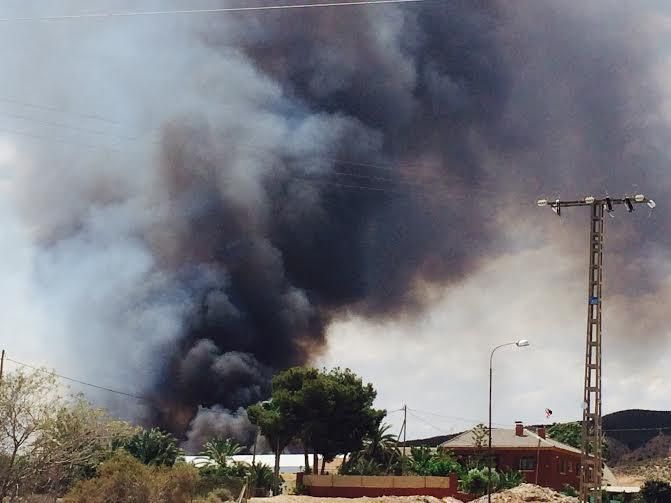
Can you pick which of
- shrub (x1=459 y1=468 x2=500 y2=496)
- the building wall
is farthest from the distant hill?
shrub (x1=459 y1=468 x2=500 y2=496)

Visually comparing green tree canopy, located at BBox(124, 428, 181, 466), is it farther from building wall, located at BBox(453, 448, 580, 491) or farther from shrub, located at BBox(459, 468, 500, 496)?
building wall, located at BBox(453, 448, 580, 491)

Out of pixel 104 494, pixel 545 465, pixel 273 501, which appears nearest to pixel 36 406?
pixel 104 494

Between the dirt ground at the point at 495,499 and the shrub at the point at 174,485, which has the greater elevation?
the shrub at the point at 174,485

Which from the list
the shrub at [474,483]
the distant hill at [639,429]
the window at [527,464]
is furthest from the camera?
the distant hill at [639,429]

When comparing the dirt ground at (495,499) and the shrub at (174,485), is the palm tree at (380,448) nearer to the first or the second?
the dirt ground at (495,499)

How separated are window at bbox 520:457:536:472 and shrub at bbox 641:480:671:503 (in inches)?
541

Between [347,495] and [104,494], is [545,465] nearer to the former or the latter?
[347,495]

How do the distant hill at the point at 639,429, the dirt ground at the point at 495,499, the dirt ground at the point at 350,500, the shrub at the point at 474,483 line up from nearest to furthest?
the dirt ground at the point at 350,500
the dirt ground at the point at 495,499
the shrub at the point at 474,483
the distant hill at the point at 639,429

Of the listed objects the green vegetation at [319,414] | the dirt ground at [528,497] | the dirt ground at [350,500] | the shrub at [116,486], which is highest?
the green vegetation at [319,414]

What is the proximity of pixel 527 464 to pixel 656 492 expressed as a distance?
15932 millimetres

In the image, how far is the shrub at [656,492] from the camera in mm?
79812

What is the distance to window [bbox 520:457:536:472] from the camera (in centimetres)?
9381

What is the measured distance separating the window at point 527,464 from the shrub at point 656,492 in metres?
13.7

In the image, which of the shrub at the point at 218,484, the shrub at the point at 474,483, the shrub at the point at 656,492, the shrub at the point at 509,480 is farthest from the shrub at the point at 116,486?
the shrub at the point at 656,492
